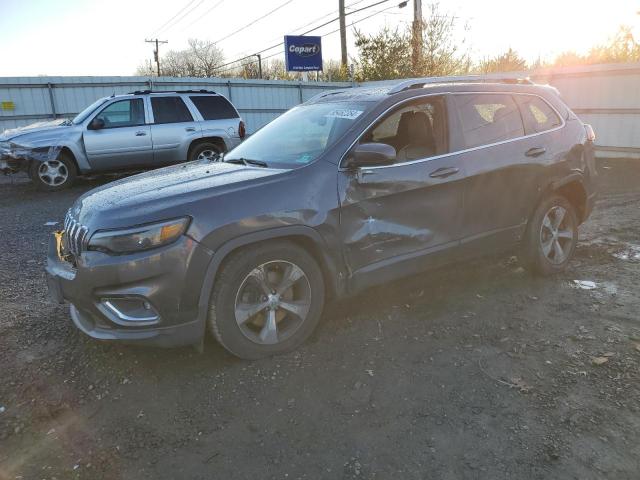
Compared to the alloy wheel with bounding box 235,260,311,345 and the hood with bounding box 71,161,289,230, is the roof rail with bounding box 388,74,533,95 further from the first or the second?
the alloy wheel with bounding box 235,260,311,345

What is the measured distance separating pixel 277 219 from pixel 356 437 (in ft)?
4.36

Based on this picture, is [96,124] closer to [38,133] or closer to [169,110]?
[38,133]

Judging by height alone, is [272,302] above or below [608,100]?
below

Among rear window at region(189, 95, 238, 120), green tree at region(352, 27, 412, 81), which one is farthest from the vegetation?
rear window at region(189, 95, 238, 120)

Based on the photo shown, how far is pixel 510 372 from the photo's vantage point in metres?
3.12

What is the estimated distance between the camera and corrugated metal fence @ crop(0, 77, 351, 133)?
1409cm

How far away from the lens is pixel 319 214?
10.8 ft

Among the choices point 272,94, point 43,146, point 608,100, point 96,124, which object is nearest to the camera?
point 43,146

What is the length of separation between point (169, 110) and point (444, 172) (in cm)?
852

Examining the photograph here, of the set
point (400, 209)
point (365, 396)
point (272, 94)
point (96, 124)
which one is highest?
point (272, 94)

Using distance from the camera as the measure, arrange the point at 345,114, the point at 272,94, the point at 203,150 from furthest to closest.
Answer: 1. the point at 272,94
2. the point at 203,150
3. the point at 345,114

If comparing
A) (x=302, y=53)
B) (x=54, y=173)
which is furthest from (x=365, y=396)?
(x=302, y=53)

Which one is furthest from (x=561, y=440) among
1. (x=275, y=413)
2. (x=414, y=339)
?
(x=275, y=413)

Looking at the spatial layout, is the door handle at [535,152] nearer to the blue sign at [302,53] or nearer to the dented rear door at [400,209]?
the dented rear door at [400,209]
